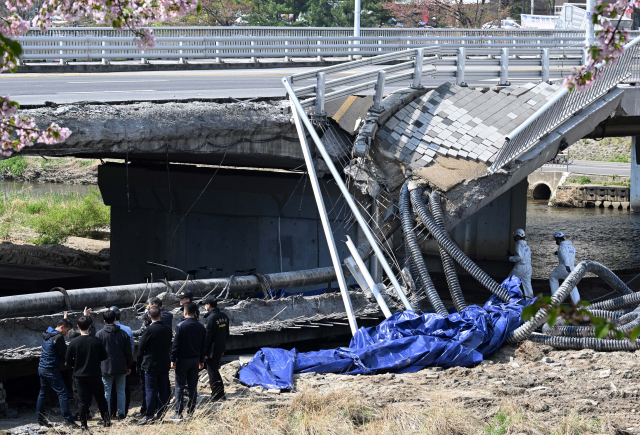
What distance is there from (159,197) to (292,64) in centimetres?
762

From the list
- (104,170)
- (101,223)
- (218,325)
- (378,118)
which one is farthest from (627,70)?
(101,223)

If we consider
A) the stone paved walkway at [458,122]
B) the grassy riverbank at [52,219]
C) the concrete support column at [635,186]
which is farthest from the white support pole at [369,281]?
the concrete support column at [635,186]

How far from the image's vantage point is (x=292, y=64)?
75.8 ft

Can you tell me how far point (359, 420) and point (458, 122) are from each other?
23.9 feet

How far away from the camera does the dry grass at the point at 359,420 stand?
7230 millimetres

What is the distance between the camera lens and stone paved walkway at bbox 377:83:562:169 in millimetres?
12953

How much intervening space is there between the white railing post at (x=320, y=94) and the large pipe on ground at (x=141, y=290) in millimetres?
2365

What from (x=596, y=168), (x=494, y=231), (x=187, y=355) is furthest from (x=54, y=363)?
(x=596, y=168)

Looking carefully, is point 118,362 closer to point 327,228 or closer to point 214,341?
point 214,341

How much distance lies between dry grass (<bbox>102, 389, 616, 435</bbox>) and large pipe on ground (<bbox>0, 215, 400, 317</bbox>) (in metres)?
2.72

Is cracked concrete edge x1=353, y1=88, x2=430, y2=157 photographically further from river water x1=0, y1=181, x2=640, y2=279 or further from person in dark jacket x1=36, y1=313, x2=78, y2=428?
river water x1=0, y1=181, x2=640, y2=279

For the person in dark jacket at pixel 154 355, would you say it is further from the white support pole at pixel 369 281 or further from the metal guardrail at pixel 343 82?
the metal guardrail at pixel 343 82

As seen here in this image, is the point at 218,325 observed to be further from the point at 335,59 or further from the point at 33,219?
the point at 33,219

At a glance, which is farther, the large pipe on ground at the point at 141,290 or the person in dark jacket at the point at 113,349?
the large pipe on ground at the point at 141,290
